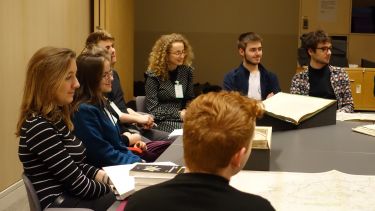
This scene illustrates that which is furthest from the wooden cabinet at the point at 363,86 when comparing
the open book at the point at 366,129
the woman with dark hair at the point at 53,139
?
the woman with dark hair at the point at 53,139

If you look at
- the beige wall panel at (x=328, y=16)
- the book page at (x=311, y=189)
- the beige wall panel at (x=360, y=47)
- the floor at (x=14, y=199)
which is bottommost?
the floor at (x=14, y=199)

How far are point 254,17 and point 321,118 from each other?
4.16 meters

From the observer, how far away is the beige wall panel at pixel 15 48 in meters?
3.54

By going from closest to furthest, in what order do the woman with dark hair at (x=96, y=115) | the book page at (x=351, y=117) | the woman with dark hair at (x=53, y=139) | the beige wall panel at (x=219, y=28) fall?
the woman with dark hair at (x=53, y=139) → the woman with dark hair at (x=96, y=115) → the book page at (x=351, y=117) → the beige wall panel at (x=219, y=28)

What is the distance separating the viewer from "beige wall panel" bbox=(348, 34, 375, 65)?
622cm

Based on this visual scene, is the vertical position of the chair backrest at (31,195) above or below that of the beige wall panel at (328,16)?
below

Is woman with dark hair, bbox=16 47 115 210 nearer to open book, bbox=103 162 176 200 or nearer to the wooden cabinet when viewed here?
open book, bbox=103 162 176 200

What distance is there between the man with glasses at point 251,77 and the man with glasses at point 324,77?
30 centimetres

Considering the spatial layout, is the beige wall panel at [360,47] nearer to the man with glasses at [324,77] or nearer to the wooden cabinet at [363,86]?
the wooden cabinet at [363,86]

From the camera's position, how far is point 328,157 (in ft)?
7.38

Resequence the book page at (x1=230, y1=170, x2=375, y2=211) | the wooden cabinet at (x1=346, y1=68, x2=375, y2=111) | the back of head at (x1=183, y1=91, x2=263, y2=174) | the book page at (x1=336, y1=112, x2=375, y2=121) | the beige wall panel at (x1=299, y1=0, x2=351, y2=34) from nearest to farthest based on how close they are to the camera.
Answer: the back of head at (x1=183, y1=91, x2=263, y2=174)
the book page at (x1=230, y1=170, x2=375, y2=211)
the book page at (x1=336, y1=112, x2=375, y2=121)
the wooden cabinet at (x1=346, y1=68, x2=375, y2=111)
the beige wall panel at (x1=299, y1=0, x2=351, y2=34)

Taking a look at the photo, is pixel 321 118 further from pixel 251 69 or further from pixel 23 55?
pixel 23 55

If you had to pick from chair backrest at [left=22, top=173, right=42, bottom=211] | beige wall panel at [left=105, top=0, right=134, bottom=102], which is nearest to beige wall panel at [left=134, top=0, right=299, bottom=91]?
beige wall panel at [left=105, top=0, right=134, bottom=102]

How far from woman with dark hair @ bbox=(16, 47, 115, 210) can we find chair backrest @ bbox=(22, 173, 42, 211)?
0.34 ft
